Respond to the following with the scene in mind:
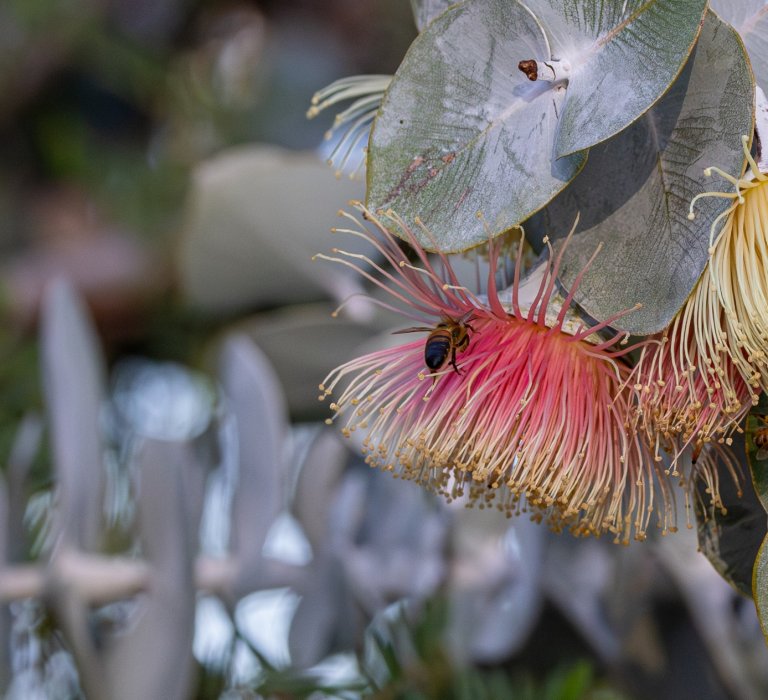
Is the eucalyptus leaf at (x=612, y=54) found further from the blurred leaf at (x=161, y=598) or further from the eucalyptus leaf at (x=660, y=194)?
the blurred leaf at (x=161, y=598)

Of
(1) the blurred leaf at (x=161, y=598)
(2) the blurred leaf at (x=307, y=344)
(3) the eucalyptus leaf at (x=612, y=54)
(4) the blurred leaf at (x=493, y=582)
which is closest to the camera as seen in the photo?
(3) the eucalyptus leaf at (x=612, y=54)

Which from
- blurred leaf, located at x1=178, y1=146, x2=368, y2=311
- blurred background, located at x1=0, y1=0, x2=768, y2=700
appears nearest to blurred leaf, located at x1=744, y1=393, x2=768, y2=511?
blurred background, located at x1=0, y1=0, x2=768, y2=700

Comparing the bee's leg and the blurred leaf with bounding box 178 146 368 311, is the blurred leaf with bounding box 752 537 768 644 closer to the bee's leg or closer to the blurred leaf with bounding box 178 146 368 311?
the bee's leg

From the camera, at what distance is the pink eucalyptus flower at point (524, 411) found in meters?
0.35

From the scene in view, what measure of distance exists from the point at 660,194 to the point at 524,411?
0.30ft

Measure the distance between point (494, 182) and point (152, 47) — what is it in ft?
3.69

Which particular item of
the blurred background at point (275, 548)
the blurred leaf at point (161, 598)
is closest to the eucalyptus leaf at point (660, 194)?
the blurred background at point (275, 548)

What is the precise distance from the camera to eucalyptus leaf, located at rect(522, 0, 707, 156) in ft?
0.96

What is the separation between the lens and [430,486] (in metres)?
0.38

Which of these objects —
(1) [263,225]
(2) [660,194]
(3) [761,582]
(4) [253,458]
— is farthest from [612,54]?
(1) [263,225]

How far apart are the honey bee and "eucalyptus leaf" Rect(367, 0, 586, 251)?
42 millimetres

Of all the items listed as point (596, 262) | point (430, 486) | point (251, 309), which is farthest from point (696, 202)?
point (251, 309)

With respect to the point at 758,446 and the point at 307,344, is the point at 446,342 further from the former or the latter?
the point at 307,344

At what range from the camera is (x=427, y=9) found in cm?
38
